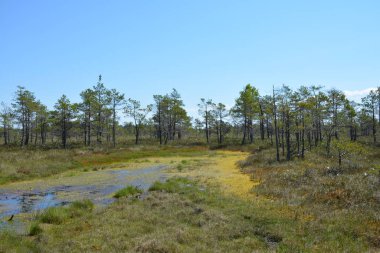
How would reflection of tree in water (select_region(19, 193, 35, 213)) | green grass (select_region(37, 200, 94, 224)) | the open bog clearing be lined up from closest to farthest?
the open bog clearing
green grass (select_region(37, 200, 94, 224))
reflection of tree in water (select_region(19, 193, 35, 213))

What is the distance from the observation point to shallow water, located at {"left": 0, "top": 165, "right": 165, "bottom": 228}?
16281 millimetres

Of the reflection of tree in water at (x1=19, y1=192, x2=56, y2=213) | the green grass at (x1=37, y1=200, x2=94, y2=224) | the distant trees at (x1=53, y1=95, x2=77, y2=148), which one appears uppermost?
the distant trees at (x1=53, y1=95, x2=77, y2=148)

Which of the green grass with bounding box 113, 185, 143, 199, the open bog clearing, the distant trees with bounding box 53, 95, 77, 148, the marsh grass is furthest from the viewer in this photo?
the distant trees with bounding box 53, 95, 77, 148

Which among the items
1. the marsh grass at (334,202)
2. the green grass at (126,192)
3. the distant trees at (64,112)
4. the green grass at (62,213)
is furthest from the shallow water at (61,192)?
the distant trees at (64,112)

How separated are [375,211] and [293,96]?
A: 80.7ft

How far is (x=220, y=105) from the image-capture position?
250 feet

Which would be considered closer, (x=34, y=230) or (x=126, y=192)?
(x=34, y=230)

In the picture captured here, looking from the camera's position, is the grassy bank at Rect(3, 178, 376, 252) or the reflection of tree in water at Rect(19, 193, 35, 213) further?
the reflection of tree in water at Rect(19, 193, 35, 213)

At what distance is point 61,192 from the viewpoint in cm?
2041

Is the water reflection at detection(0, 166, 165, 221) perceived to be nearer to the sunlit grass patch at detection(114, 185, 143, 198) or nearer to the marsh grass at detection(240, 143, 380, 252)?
the sunlit grass patch at detection(114, 185, 143, 198)

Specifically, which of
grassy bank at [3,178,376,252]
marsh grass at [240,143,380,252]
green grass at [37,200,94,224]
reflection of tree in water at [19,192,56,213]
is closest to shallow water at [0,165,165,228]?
reflection of tree in water at [19,192,56,213]

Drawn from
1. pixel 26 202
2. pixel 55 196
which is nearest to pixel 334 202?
pixel 55 196

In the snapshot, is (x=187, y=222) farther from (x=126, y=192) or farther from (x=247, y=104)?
(x=247, y=104)

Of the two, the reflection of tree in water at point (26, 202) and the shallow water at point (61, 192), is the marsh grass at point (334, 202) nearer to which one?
the shallow water at point (61, 192)
